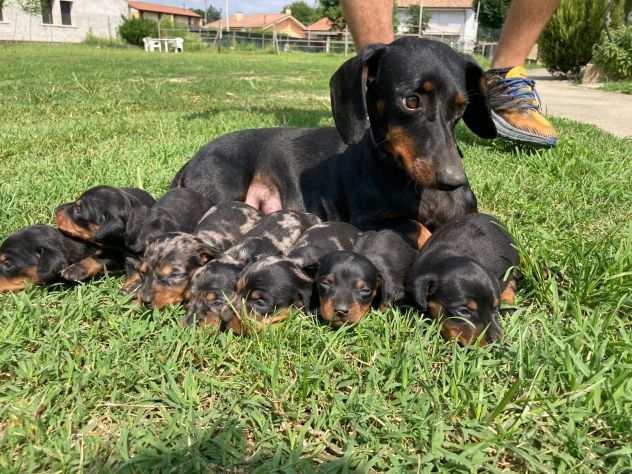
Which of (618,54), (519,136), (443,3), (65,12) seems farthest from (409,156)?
(443,3)

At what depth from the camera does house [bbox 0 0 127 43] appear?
146ft

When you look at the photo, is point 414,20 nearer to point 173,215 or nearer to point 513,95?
point 513,95

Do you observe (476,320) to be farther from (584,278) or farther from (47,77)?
(47,77)

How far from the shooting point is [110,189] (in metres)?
3.56

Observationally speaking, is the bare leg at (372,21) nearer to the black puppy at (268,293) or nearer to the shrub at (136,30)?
the black puppy at (268,293)

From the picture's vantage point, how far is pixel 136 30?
50.4 meters

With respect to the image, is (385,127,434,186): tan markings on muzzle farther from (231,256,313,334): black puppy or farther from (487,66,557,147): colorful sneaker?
(487,66,557,147): colorful sneaker

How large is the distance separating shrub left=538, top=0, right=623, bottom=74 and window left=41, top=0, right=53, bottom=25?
4524 centimetres

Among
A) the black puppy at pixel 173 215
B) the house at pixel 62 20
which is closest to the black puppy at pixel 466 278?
the black puppy at pixel 173 215

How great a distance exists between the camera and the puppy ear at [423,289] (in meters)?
2.62

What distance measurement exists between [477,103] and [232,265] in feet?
6.73

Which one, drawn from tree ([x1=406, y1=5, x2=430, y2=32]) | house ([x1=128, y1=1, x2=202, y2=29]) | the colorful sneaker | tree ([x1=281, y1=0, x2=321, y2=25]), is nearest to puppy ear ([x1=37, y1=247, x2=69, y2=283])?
the colorful sneaker

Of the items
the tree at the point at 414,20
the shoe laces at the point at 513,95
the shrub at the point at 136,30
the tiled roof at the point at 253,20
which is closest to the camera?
the shoe laces at the point at 513,95

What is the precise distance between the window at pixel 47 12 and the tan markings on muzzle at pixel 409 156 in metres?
55.0
